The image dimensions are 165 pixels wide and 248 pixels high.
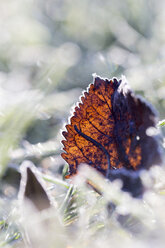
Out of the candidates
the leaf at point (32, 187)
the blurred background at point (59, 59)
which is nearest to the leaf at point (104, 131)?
the leaf at point (32, 187)

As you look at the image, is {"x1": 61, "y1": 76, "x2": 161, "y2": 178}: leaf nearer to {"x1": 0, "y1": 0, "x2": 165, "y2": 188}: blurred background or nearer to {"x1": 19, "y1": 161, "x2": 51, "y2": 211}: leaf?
{"x1": 19, "y1": 161, "x2": 51, "y2": 211}: leaf

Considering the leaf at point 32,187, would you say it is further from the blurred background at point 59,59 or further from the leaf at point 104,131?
the blurred background at point 59,59

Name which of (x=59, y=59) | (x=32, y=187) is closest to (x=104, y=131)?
(x=32, y=187)

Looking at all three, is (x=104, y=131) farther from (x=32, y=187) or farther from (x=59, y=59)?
(x=59, y=59)

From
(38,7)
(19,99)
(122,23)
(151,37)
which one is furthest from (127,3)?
(19,99)

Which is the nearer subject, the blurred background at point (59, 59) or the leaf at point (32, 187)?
the leaf at point (32, 187)
